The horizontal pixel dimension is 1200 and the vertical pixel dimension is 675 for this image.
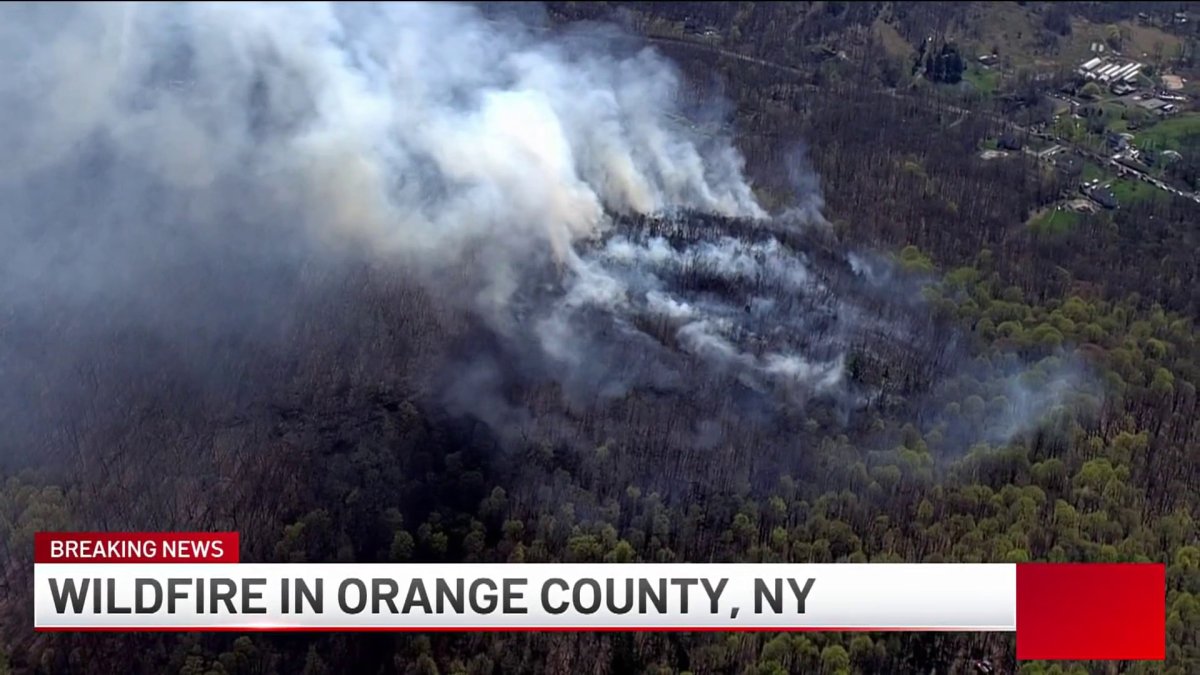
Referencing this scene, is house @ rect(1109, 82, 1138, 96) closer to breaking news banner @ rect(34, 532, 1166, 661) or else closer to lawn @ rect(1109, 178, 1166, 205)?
lawn @ rect(1109, 178, 1166, 205)

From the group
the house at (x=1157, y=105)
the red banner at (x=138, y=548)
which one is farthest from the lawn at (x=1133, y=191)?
the red banner at (x=138, y=548)

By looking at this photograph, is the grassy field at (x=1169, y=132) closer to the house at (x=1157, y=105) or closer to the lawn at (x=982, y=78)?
the house at (x=1157, y=105)

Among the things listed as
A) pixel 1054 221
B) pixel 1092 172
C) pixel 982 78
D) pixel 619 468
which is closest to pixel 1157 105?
pixel 1092 172

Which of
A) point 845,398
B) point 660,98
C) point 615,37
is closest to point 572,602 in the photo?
point 845,398

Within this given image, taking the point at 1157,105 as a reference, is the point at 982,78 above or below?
below

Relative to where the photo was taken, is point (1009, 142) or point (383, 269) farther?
point (1009, 142)

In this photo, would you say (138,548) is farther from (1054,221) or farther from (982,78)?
(982,78)
